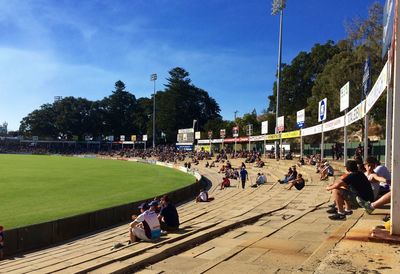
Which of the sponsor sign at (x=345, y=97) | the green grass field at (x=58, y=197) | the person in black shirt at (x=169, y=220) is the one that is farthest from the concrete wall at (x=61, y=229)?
the sponsor sign at (x=345, y=97)

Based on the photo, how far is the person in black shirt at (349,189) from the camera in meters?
9.01

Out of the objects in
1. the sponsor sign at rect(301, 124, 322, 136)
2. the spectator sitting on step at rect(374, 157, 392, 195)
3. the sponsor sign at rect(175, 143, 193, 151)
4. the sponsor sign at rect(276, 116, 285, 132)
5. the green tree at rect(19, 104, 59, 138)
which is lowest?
the spectator sitting on step at rect(374, 157, 392, 195)

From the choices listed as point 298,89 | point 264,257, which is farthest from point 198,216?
point 298,89

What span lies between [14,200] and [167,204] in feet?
43.4

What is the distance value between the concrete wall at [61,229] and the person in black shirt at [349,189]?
8778 millimetres

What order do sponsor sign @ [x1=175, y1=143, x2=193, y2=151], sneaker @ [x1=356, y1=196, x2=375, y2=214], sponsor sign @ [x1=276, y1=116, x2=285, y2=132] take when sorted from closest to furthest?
sneaker @ [x1=356, y1=196, x2=375, y2=214]
sponsor sign @ [x1=276, y1=116, x2=285, y2=132]
sponsor sign @ [x1=175, y1=143, x2=193, y2=151]

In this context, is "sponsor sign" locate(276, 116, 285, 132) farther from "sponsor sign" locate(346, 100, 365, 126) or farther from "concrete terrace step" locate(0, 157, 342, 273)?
"concrete terrace step" locate(0, 157, 342, 273)

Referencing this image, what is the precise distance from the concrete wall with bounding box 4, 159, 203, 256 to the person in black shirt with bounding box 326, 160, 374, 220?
8778mm

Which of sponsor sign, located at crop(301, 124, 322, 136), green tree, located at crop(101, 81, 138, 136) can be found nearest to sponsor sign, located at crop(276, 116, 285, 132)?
sponsor sign, located at crop(301, 124, 322, 136)

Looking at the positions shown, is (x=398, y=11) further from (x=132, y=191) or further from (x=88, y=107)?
(x=88, y=107)

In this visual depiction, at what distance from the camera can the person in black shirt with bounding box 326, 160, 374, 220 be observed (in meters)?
9.01

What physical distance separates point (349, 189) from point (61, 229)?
941cm

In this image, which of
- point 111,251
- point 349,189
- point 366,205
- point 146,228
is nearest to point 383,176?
point 349,189

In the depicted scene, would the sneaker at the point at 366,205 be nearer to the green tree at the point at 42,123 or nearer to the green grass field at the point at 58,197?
the green grass field at the point at 58,197
